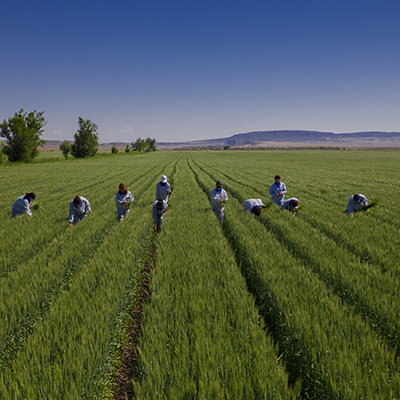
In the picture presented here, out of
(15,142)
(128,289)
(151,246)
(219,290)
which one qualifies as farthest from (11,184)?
(15,142)

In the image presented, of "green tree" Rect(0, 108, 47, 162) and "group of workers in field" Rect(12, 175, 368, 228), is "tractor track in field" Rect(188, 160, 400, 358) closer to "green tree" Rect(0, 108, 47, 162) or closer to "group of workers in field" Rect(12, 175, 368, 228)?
"group of workers in field" Rect(12, 175, 368, 228)

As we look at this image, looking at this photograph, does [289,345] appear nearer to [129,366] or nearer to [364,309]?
[364,309]

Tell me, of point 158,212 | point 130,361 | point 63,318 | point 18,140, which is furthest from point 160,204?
point 18,140

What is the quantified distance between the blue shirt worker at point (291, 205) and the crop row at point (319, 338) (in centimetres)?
480

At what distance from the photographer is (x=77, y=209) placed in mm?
8812

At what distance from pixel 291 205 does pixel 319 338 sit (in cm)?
780

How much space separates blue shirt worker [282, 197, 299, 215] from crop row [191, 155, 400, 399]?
480cm

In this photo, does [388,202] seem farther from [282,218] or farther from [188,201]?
[188,201]

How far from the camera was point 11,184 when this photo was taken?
19.9 meters

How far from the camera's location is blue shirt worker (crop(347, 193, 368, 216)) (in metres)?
9.27

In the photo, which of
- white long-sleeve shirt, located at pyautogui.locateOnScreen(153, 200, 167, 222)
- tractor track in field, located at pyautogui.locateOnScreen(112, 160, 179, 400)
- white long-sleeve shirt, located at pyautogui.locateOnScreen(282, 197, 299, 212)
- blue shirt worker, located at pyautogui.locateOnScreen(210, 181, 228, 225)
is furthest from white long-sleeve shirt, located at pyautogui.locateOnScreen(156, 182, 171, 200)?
white long-sleeve shirt, located at pyautogui.locateOnScreen(282, 197, 299, 212)

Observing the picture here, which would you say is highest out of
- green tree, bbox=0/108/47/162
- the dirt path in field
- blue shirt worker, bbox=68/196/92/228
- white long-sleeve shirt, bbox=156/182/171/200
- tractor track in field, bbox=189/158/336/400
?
green tree, bbox=0/108/47/162

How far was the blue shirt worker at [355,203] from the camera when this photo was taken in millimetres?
9273

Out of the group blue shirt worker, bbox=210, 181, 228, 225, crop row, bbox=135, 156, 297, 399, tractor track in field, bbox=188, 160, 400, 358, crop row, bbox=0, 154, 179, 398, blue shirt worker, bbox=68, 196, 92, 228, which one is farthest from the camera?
blue shirt worker, bbox=210, 181, 228, 225
